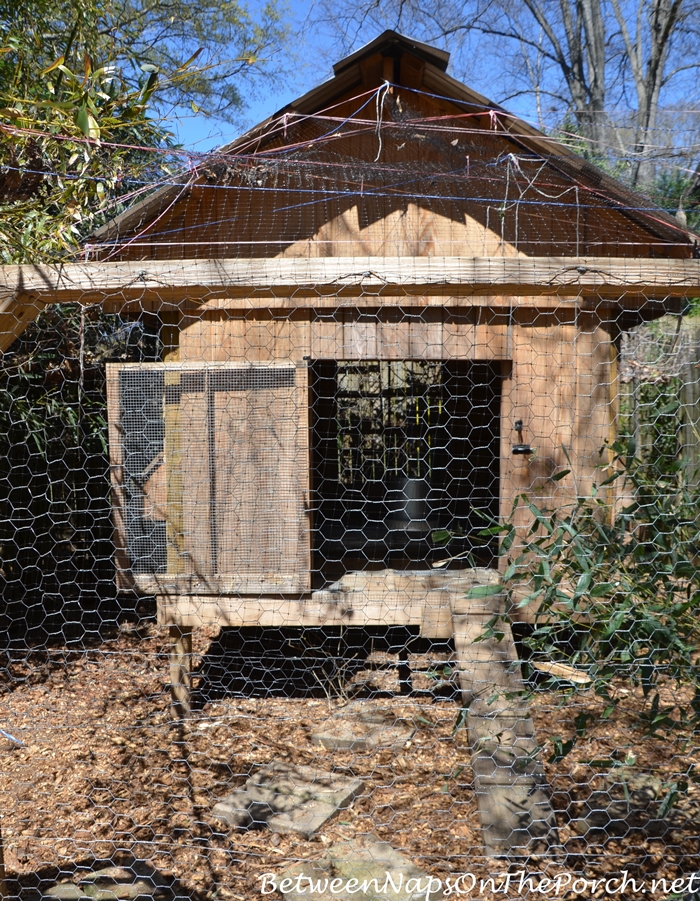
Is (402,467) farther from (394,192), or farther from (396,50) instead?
(396,50)

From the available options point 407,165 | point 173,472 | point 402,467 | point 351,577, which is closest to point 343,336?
point 407,165

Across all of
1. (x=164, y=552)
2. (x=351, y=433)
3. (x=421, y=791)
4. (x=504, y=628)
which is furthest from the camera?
(x=351, y=433)

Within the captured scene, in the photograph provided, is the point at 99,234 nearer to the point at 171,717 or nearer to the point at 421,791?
the point at 171,717

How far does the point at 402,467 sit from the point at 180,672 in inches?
98.0

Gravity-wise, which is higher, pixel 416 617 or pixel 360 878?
pixel 416 617

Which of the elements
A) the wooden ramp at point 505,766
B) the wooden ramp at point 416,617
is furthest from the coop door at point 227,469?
the wooden ramp at point 505,766

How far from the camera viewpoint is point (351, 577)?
4.50 meters

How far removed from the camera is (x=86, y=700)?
4.80 m

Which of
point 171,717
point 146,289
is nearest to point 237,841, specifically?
point 171,717

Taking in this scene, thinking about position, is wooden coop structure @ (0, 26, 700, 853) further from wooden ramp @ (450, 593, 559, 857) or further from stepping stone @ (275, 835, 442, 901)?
stepping stone @ (275, 835, 442, 901)

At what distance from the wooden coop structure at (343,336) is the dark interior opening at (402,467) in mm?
250

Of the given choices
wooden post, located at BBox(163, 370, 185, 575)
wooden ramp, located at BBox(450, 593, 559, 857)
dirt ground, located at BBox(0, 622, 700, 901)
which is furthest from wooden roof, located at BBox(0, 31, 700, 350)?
dirt ground, located at BBox(0, 622, 700, 901)

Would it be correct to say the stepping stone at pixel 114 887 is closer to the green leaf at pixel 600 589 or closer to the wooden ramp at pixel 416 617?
the wooden ramp at pixel 416 617

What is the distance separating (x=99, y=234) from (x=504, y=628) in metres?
3.09
